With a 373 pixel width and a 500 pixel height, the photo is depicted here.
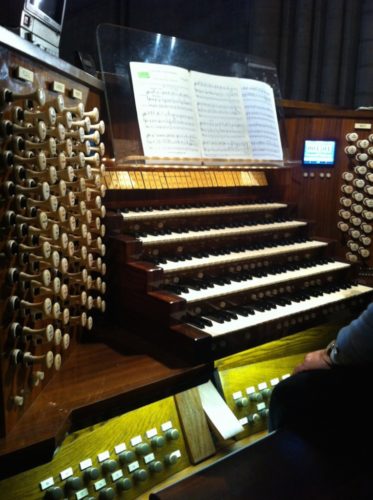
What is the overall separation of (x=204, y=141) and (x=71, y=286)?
1.06 m

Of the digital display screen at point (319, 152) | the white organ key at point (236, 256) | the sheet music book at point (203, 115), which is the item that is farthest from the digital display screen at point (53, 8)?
the digital display screen at point (319, 152)

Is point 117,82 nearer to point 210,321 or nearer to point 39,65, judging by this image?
point 39,65

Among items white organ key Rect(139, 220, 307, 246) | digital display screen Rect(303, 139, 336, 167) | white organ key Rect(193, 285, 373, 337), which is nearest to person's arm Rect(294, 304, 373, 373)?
white organ key Rect(193, 285, 373, 337)

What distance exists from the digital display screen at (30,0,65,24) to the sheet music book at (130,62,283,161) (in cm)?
47

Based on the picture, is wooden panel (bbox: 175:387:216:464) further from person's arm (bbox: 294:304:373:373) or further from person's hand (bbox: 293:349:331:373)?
person's arm (bbox: 294:304:373:373)

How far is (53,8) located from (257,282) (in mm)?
1382

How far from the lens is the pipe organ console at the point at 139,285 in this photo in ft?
3.92

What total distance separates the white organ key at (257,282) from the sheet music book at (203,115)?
647 mm

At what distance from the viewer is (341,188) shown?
2.85 meters

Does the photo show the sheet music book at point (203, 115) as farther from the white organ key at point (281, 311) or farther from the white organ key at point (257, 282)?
the white organ key at point (281, 311)

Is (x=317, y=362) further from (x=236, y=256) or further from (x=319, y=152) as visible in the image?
(x=319, y=152)

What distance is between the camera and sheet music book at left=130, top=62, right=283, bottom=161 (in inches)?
82.6

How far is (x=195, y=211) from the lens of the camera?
218 centimetres

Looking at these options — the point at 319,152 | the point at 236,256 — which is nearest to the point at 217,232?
the point at 236,256
